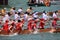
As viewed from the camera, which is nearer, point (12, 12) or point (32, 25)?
point (32, 25)

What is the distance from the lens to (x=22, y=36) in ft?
76.5

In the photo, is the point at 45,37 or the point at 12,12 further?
the point at 12,12

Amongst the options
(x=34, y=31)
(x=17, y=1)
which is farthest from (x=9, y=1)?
(x=34, y=31)

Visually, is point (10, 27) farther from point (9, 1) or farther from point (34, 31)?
point (9, 1)

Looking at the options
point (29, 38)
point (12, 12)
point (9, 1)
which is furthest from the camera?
point (9, 1)

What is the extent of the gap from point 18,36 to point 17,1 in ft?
102

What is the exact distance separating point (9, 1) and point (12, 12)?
19.1m

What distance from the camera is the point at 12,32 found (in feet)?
76.6

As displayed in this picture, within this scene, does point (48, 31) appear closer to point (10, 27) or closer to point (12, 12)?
point (10, 27)

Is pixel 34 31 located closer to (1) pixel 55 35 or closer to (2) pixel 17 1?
(1) pixel 55 35

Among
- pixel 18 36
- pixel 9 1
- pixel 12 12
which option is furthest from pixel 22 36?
pixel 9 1

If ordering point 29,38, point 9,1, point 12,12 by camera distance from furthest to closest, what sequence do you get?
point 9,1 < point 12,12 < point 29,38

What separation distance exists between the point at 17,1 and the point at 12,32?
31.1 meters

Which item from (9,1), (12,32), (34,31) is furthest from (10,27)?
(9,1)
